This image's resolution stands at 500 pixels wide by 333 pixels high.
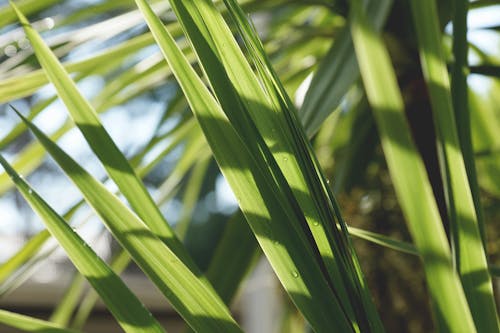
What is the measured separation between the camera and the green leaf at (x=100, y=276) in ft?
1.21

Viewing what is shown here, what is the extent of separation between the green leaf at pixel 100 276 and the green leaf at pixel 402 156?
15cm

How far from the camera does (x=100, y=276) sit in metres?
0.37

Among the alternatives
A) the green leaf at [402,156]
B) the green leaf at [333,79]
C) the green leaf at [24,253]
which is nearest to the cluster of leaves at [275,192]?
the green leaf at [402,156]

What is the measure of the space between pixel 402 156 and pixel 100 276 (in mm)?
169

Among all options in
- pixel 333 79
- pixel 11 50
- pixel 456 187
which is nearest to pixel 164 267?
pixel 456 187

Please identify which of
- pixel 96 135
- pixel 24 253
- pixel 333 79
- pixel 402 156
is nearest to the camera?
pixel 402 156

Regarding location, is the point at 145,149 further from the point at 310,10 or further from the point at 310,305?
the point at 310,305

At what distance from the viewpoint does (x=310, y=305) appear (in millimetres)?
363

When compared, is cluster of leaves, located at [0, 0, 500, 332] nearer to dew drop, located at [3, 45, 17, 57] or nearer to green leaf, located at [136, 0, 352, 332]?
green leaf, located at [136, 0, 352, 332]

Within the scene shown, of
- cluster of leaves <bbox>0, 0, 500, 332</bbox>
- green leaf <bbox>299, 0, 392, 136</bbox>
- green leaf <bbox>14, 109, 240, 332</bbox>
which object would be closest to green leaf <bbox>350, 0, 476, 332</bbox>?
cluster of leaves <bbox>0, 0, 500, 332</bbox>

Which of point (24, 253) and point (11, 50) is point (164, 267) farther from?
point (11, 50)

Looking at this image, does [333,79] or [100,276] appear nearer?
[100,276]

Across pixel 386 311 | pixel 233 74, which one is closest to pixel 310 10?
pixel 386 311

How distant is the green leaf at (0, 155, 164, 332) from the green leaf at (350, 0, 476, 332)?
0.15 m
